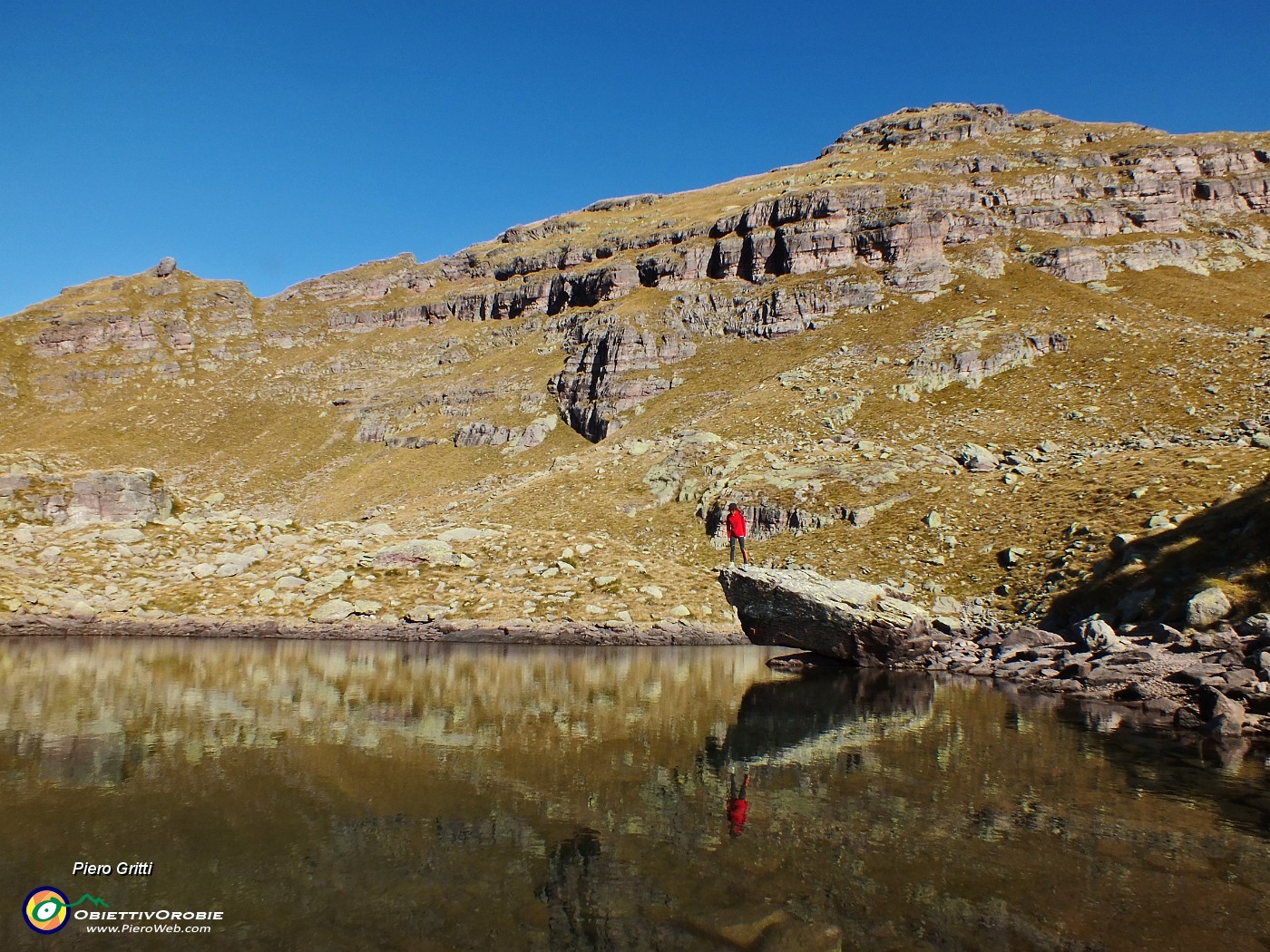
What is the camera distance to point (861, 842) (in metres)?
9.04

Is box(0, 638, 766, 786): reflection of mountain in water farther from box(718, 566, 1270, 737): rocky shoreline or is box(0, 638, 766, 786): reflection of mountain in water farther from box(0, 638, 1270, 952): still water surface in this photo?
box(718, 566, 1270, 737): rocky shoreline

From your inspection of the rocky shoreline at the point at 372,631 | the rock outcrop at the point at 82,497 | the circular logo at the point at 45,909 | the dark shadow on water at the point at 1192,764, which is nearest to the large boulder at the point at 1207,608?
the dark shadow on water at the point at 1192,764

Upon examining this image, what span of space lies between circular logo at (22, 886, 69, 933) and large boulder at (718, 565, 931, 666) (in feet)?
77.9

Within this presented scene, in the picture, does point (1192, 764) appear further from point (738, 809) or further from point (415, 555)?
point (415, 555)

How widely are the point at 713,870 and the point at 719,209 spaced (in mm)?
129307

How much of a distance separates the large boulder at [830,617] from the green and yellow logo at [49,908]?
77.6 feet

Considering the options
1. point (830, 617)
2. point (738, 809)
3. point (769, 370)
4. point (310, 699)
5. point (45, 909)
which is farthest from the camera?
point (769, 370)

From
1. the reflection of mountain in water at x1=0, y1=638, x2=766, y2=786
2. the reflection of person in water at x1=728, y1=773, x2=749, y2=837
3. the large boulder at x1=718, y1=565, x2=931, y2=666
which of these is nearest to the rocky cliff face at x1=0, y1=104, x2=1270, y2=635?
the large boulder at x1=718, y1=565, x2=931, y2=666

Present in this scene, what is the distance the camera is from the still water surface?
6.95 meters

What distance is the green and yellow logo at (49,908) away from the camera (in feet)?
21.6

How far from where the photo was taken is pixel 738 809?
10.1m

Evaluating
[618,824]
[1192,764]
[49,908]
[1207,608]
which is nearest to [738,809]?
[618,824]

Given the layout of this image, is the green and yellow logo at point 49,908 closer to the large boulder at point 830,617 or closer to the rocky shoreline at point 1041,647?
the rocky shoreline at point 1041,647

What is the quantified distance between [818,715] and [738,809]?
8044mm
